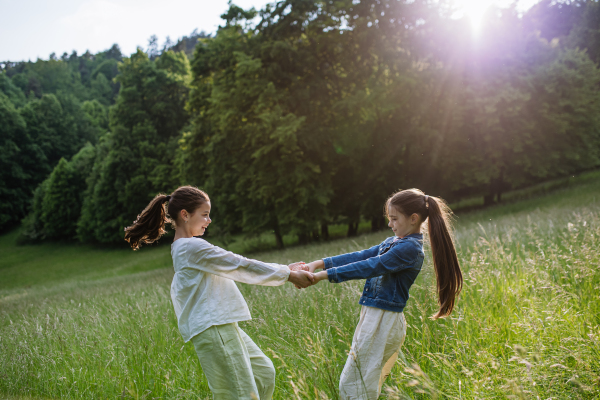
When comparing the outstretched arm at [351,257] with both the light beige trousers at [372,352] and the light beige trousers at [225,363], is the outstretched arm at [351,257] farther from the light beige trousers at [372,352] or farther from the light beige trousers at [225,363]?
the light beige trousers at [225,363]

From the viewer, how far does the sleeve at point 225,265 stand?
275 centimetres

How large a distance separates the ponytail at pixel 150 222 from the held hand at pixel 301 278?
111 centimetres

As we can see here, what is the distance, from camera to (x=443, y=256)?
9.66 ft

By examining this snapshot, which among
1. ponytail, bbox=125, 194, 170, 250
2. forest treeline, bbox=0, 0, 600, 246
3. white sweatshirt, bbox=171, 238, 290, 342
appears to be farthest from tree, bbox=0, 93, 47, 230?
white sweatshirt, bbox=171, 238, 290, 342

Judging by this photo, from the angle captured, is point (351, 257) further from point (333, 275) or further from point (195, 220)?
point (195, 220)

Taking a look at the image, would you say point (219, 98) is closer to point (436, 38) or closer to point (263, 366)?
point (436, 38)

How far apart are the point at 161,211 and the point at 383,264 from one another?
1832mm

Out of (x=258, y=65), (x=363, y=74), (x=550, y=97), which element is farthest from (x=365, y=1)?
(x=550, y=97)

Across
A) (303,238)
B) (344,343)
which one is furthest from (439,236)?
(303,238)

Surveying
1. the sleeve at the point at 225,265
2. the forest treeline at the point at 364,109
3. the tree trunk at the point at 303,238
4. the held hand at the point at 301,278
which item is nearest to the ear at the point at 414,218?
the held hand at the point at 301,278

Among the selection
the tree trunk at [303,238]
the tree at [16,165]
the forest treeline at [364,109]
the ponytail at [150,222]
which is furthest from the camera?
the tree at [16,165]

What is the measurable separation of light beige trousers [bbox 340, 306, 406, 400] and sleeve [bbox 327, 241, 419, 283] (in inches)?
10.9

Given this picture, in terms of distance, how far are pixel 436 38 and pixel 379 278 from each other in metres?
18.3

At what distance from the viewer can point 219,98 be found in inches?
727
